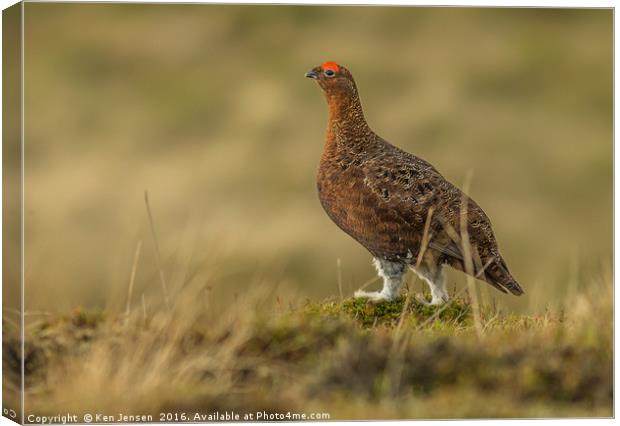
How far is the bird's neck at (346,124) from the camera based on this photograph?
26.9 feet

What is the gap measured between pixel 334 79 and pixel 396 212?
112 centimetres

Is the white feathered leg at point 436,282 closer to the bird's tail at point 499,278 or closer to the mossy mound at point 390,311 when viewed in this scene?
the mossy mound at point 390,311

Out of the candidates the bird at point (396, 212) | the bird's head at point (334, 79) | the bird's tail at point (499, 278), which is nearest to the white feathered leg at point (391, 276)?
the bird at point (396, 212)

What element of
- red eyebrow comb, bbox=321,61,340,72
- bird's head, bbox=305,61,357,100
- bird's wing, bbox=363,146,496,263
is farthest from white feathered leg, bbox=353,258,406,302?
red eyebrow comb, bbox=321,61,340,72

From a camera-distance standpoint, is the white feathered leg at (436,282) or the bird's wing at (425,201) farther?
the white feathered leg at (436,282)

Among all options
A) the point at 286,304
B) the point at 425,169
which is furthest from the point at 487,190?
the point at 286,304

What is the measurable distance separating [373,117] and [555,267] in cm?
387

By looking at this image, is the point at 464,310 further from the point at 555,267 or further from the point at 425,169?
the point at 555,267

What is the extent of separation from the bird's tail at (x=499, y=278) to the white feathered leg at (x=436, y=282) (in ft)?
0.94

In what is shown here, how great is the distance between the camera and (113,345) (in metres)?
6.42

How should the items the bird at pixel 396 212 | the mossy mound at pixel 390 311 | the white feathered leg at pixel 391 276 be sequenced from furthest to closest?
1. the white feathered leg at pixel 391 276
2. the bird at pixel 396 212
3. the mossy mound at pixel 390 311

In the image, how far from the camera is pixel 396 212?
780cm

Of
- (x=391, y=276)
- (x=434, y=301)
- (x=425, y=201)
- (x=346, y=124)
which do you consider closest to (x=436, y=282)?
(x=434, y=301)

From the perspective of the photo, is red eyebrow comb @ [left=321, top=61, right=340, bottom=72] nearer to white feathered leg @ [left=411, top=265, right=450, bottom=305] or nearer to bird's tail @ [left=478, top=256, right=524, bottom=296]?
white feathered leg @ [left=411, top=265, right=450, bottom=305]
